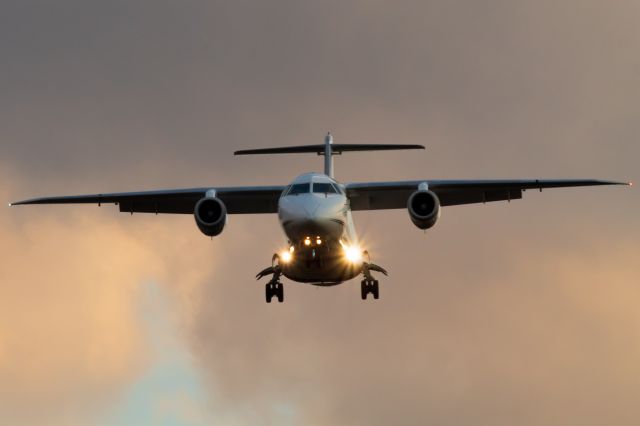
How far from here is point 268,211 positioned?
3184 centimetres

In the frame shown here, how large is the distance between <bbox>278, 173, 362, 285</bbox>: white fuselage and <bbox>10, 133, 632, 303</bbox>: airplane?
2cm

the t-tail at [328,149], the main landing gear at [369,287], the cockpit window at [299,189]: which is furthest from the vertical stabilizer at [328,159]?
the cockpit window at [299,189]

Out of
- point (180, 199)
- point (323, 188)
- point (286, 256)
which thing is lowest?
point (286, 256)

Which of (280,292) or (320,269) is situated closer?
(320,269)

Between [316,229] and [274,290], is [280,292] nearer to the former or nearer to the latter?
[274,290]

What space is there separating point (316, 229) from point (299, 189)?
4.14ft

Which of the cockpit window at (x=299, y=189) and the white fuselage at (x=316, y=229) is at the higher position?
the cockpit window at (x=299, y=189)

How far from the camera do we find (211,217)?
2730cm

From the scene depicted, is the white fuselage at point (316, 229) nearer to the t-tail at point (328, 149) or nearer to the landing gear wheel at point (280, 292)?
the landing gear wheel at point (280, 292)

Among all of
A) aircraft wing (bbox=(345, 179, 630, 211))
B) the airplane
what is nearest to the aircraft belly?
the airplane

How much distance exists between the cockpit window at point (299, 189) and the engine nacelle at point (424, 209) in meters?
2.34

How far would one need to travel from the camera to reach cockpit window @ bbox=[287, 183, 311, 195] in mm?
25812

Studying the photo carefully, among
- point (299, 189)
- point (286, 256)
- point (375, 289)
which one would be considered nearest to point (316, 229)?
point (299, 189)

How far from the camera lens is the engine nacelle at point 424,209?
26453 millimetres
